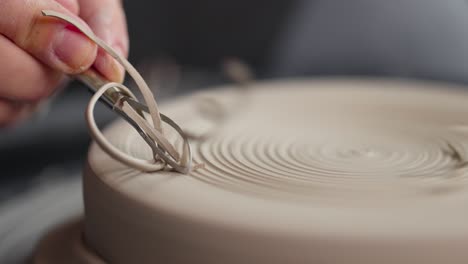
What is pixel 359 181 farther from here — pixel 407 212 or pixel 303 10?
pixel 303 10

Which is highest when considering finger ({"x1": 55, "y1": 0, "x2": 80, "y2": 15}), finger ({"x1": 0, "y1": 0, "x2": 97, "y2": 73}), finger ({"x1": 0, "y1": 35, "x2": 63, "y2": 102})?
finger ({"x1": 55, "y1": 0, "x2": 80, "y2": 15})

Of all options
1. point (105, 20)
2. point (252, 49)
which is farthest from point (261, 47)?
point (105, 20)

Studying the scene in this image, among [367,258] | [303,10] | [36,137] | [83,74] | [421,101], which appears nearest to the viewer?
[367,258]

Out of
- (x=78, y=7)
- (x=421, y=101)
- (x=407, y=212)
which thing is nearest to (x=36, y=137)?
(x=78, y=7)

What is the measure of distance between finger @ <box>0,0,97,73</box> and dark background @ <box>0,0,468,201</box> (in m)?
0.40

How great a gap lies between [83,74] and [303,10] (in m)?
0.75

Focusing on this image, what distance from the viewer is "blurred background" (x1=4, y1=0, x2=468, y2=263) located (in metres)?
0.92

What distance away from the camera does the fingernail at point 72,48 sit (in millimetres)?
437

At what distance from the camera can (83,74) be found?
460 mm

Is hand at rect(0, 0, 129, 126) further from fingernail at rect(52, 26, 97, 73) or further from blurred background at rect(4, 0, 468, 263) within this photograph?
blurred background at rect(4, 0, 468, 263)

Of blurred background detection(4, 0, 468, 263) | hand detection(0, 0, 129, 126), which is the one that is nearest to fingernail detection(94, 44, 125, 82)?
hand detection(0, 0, 129, 126)

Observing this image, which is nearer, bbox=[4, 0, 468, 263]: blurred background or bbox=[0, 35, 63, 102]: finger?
bbox=[0, 35, 63, 102]: finger

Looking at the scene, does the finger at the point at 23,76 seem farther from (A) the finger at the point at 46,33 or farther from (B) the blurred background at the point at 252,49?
(B) the blurred background at the point at 252,49

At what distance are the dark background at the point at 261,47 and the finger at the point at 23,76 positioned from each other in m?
0.34
